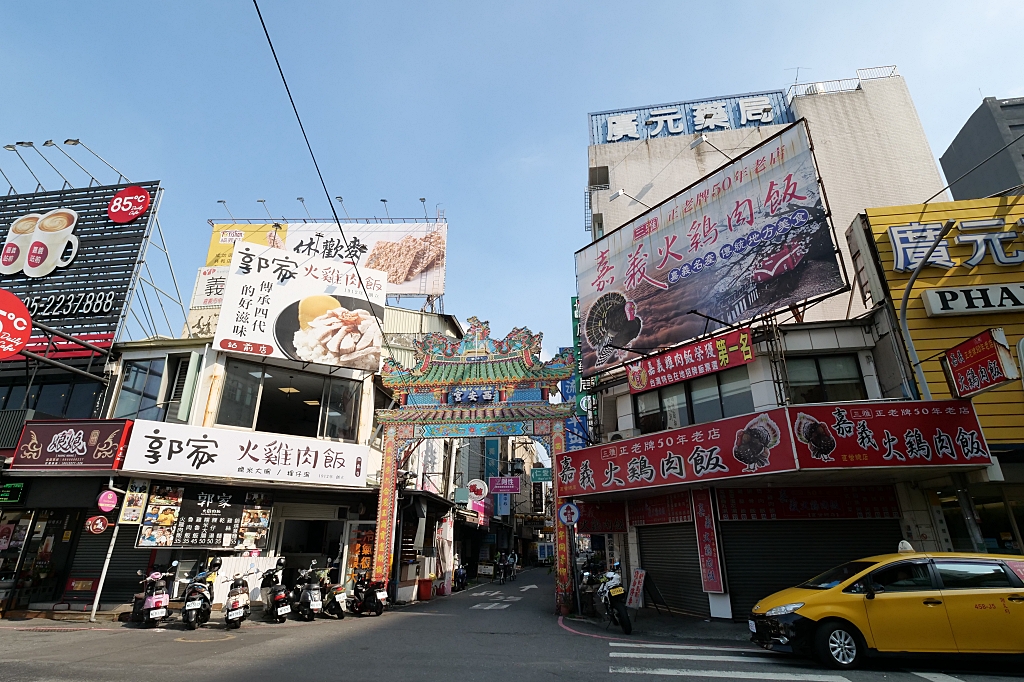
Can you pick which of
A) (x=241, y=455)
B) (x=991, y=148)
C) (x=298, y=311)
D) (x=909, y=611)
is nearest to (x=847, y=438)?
(x=909, y=611)

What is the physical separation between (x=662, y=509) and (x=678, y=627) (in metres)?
3.42

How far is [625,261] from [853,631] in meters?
13.0

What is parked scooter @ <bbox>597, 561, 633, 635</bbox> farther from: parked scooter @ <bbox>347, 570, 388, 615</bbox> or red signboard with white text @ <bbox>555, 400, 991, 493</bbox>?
parked scooter @ <bbox>347, 570, 388, 615</bbox>

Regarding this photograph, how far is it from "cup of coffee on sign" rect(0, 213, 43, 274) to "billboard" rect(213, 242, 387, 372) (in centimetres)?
872

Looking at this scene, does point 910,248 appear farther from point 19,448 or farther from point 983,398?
point 19,448

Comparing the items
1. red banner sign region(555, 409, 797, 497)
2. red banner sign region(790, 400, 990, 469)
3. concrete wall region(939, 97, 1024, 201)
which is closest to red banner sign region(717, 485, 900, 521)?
red banner sign region(555, 409, 797, 497)

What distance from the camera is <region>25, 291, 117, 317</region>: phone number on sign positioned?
1761cm

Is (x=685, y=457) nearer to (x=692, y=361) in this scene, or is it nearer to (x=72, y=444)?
(x=692, y=361)

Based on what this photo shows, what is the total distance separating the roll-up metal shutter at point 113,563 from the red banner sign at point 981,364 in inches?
817

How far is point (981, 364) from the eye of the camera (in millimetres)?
10055

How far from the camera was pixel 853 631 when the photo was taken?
7.37 metres

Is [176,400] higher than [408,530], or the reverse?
[176,400]

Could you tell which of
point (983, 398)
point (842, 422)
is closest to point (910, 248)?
point (983, 398)

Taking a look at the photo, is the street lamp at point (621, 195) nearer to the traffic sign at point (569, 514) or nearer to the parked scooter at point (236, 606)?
the traffic sign at point (569, 514)
